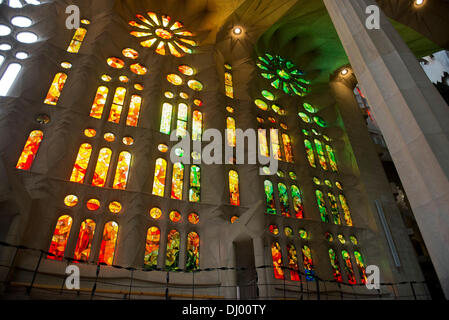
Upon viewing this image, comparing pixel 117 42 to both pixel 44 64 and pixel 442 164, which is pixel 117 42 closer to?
pixel 44 64

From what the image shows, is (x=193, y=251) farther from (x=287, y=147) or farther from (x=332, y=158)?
(x=332, y=158)

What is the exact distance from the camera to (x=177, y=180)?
44.3 feet

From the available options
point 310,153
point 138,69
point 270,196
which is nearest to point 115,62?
point 138,69

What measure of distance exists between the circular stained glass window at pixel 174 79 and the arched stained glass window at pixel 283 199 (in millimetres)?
7551

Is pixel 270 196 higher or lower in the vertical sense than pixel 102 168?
higher

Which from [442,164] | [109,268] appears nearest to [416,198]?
[442,164]

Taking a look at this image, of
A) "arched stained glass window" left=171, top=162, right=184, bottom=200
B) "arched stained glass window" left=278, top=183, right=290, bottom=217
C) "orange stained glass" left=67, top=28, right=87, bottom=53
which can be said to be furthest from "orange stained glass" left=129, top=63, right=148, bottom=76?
"arched stained glass window" left=278, top=183, right=290, bottom=217

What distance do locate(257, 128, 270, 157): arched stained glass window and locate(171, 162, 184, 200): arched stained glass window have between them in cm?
433

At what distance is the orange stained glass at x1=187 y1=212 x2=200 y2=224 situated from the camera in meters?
12.7

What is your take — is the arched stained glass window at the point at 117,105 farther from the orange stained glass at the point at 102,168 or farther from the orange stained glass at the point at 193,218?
the orange stained glass at the point at 193,218

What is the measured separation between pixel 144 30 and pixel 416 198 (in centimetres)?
1754

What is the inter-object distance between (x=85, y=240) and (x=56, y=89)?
6.63 m

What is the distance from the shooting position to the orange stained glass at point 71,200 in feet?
35.8

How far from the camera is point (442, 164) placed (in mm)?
4363
